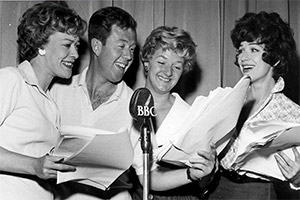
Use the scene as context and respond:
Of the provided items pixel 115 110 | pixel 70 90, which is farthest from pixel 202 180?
pixel 70 90

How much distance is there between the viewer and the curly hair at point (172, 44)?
2.21m

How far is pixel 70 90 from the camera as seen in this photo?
2189 mm

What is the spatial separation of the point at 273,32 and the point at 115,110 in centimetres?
75

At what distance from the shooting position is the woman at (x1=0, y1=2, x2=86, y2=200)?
5.59 ft

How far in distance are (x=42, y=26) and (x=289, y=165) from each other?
1063 mm

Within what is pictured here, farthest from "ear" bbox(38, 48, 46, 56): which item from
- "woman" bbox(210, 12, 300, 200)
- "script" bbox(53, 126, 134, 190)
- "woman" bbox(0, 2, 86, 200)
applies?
"woman" bbox(210, 12, 300, 200)

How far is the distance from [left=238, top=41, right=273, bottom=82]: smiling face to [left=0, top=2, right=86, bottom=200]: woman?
689 millimetres

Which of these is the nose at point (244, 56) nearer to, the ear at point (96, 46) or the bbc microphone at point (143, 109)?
the ear at point (96, 46)

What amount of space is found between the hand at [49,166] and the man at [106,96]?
0.32 meters

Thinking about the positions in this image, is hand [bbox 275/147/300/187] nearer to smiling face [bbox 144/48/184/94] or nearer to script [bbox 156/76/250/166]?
script [bbox 156/76/250/166]

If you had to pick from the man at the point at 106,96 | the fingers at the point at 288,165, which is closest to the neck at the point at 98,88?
the man at the point at 106,96

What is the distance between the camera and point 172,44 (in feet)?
7.22

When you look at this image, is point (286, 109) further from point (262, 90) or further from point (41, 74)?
point (41, 74)

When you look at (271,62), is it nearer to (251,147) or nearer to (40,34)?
(251,147)
